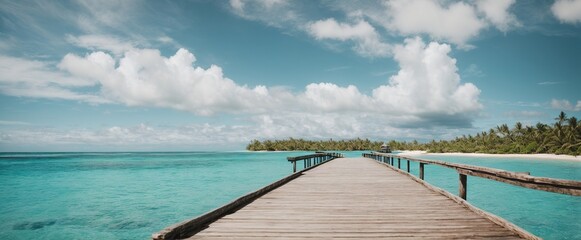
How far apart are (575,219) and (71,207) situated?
24.5 m

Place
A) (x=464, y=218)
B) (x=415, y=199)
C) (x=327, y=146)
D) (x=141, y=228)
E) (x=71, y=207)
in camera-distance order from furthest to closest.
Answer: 1. (x=327, y=146)
2. (x=71, y=207)
3. (x=141, y=228)
4. (x=415, y=199)
5. (x=464, y=218)

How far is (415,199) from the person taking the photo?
24.1ft

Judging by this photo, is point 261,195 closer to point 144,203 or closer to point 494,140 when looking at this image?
point 144,203

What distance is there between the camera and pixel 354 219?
17.9ft

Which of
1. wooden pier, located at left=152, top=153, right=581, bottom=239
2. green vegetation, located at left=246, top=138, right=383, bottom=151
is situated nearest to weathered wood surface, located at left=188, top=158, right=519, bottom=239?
wooden pier, located at left=152, top=153, right=581, bottom=239

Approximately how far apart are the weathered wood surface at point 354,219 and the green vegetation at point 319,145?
141999mm

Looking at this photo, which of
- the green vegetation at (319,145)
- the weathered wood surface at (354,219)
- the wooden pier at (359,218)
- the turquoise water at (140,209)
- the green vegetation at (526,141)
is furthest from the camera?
the green vegetation at (319,145)

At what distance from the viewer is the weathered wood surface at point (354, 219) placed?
4.50m

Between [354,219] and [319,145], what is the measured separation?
14677 cm

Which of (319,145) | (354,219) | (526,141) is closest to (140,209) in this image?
(354,219)

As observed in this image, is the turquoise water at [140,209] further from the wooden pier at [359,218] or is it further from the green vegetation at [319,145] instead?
the green vegetation at [319,145]

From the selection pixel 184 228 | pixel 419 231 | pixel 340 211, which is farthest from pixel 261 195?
pixel 419 231

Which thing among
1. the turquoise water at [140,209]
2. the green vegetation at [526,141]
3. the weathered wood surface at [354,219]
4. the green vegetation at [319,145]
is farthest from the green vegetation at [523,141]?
the weathered wood surface at [354,219]

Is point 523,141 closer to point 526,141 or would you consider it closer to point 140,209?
point 526,141
